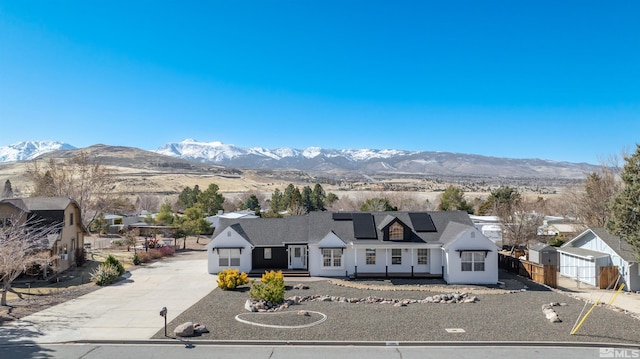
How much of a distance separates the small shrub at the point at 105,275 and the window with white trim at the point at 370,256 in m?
16.9

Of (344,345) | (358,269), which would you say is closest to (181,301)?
(344,345)

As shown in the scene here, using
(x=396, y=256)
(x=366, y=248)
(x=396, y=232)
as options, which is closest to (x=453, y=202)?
(x=396, y=232)

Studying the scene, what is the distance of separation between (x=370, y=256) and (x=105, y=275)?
17614mm

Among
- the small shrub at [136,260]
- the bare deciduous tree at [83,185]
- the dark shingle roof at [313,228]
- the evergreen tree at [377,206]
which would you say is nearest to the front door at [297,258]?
the dark shingle roof at [313,228]

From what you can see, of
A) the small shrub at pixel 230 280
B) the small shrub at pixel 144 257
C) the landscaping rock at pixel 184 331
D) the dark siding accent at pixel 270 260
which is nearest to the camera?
the landscaping rock at pixel 184 331

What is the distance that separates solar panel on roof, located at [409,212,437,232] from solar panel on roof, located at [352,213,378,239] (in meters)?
3.19

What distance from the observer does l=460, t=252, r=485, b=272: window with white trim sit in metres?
29.5

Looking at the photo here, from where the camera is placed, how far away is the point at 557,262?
3447 centimetres

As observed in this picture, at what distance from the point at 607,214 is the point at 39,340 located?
1898 inches

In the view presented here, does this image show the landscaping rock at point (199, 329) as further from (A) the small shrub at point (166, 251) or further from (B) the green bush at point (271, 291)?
(A) the small shrub at point (166, 251)

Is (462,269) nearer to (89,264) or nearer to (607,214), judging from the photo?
(607,214)

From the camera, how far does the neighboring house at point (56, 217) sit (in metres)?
30.5

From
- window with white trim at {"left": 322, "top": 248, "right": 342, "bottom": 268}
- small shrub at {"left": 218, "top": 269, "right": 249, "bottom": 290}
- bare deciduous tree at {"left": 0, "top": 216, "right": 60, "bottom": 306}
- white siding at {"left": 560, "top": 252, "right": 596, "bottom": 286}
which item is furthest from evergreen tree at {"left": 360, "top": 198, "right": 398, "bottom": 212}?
bare deciduous tree at {"left": 0, "top": 216, "right": 60, "bottom": 306}

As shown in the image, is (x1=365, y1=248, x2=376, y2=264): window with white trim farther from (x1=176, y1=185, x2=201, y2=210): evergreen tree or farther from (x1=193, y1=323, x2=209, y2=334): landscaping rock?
(x1=176, y1=185, x2=201, y2=210): evergreen tree
